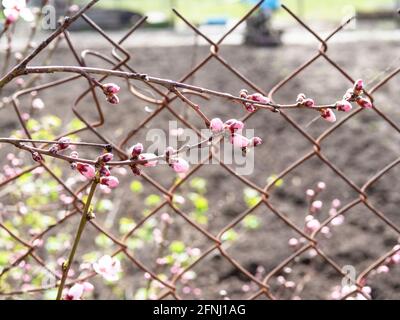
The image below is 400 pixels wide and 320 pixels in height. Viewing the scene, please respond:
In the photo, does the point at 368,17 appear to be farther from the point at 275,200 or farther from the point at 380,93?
the point at 275,200

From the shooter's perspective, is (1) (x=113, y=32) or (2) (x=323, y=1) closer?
(1) (x=113, y=32)

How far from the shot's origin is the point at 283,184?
381 cm

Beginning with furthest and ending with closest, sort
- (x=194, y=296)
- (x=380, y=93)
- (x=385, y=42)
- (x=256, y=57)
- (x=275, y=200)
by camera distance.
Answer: (x=385, y=42)
(x=256, y=57)
(x=380, y=93)
(x=275, y=200)
(x=194, y=296)

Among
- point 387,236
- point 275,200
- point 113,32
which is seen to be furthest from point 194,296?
point 113,32

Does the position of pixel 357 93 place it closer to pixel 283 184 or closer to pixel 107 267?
pixel 107 267

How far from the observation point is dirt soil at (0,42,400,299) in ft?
9.05

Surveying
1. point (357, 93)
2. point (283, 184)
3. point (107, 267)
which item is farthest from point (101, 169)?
point (283, 184)

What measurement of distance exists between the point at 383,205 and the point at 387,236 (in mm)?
407

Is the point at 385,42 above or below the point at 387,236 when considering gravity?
above

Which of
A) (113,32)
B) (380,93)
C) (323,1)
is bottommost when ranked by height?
(380,93)

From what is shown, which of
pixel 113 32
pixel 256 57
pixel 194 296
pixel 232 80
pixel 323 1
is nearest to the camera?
pixel 194 296

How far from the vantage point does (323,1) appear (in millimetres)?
17125

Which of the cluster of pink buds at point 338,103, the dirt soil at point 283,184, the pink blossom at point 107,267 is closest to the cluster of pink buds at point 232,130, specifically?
the cluster of pink buds at point 338,103
